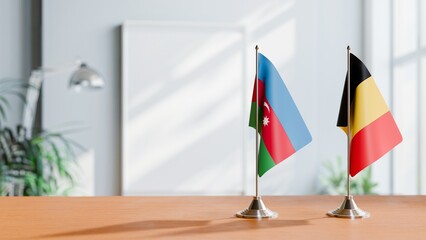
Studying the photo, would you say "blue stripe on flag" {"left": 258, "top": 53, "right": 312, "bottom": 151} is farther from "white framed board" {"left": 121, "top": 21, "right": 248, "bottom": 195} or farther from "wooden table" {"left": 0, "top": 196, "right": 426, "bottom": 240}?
"white framed board" {"left": 121, "top": 21, "right": 248, "bottom": 195}

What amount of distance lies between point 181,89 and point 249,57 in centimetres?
65

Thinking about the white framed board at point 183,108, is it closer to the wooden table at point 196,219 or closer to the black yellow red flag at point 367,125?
the wooden table at point 196,219

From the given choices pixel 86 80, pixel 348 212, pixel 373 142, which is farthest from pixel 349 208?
pixel 86 80

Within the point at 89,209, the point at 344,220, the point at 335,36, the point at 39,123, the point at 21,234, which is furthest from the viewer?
the point at 335,36

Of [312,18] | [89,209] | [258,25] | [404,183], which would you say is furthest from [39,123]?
[89,209]

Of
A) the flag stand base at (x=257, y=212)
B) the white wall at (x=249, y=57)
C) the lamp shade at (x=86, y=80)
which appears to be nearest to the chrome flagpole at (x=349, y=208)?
the flag stand base at (x=257, y=212)

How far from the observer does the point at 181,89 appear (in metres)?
5.73

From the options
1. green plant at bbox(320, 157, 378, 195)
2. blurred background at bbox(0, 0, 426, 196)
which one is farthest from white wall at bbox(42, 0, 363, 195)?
green plant at bbox(320, 157, 378, 195)

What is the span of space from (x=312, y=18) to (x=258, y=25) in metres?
0.50

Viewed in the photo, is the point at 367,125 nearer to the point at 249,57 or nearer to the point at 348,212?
the point at 348,212

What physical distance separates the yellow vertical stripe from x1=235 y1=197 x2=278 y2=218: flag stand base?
26 cm

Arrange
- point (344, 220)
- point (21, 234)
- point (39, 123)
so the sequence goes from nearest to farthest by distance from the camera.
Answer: point (21, 234) < point (344, 220) < point (39, 123)

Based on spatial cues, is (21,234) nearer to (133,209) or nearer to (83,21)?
(133,209)

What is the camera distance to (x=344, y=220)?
1411 mm
